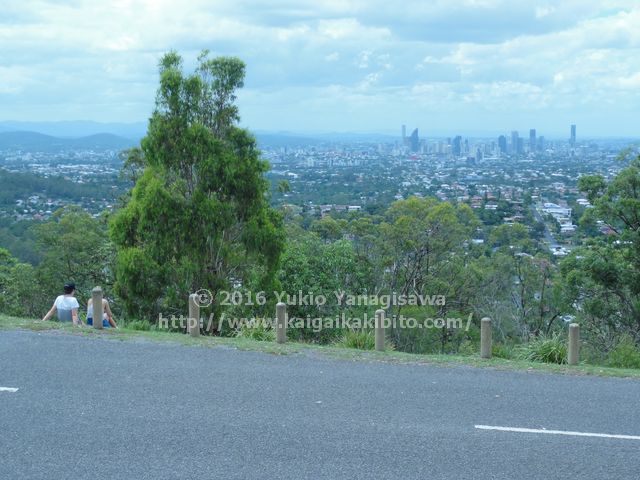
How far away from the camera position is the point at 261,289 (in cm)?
1592

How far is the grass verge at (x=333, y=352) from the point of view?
951 centimetres

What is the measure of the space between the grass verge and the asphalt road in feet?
0.94

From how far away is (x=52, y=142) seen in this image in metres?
150

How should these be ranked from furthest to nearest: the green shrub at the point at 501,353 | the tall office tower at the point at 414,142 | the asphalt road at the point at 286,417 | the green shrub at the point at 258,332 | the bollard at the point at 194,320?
1. the tall office tower at the point at 414,142
2. the green shrub at the point at 258,332
3. the green shrub at the point at 501,353
4. the bollard at the point at 194,320
5. the asphalt road at the point at 286,417

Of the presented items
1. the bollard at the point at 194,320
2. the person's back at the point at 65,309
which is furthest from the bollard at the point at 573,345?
the person's back at the point at 65,309

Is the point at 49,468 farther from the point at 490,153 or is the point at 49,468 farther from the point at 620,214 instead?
the point at 490,153

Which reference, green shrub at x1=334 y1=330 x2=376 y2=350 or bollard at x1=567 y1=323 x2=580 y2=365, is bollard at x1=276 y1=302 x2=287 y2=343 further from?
bollard at x1=567 y1=323 x2=580 y2=365

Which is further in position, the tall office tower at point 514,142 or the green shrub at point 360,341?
the tall office tower at point 514,142

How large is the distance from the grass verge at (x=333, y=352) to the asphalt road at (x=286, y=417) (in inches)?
11.3

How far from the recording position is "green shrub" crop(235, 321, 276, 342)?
11906 millimetres

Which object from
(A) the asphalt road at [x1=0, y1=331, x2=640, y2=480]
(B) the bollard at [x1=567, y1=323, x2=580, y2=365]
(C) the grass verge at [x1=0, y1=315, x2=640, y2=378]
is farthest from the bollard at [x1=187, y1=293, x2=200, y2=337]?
(B) the bollard at [x1=567, y1=323, x2=580, y2=365]

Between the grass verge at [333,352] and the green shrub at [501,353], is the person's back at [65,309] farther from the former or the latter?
the green shrub at [501,353]

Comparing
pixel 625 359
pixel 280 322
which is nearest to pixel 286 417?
pixel 280 322

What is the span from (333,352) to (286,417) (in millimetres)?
2908
